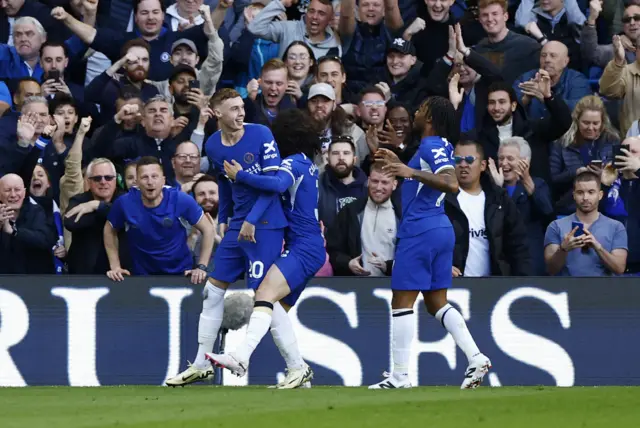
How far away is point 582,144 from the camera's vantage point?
14.5 meters

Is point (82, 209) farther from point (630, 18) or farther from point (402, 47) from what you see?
point (630, 18)

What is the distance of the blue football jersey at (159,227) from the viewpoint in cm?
1238

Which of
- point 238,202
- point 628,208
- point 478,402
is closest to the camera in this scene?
point 478,402

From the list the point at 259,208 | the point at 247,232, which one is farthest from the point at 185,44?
the point at 247,232

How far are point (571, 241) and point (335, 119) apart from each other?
2.99 metres

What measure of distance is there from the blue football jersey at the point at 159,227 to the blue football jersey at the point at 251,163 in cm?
168

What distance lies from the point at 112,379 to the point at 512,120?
5.14 meters

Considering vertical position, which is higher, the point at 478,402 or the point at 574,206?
the point at 574,206

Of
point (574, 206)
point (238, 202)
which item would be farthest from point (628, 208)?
point (238, 202)

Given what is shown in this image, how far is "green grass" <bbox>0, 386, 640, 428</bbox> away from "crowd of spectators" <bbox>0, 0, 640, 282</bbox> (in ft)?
7.03

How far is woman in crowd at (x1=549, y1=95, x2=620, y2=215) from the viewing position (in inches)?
564

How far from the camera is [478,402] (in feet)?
28.9

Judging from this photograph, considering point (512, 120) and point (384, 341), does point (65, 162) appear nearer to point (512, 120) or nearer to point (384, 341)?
point (384, 341)

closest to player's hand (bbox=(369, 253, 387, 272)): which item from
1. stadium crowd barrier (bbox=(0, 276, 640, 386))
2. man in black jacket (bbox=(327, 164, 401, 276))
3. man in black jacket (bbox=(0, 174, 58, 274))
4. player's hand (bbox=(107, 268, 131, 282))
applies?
man in black jacket (bbox=(327, 164, 401, 276))
